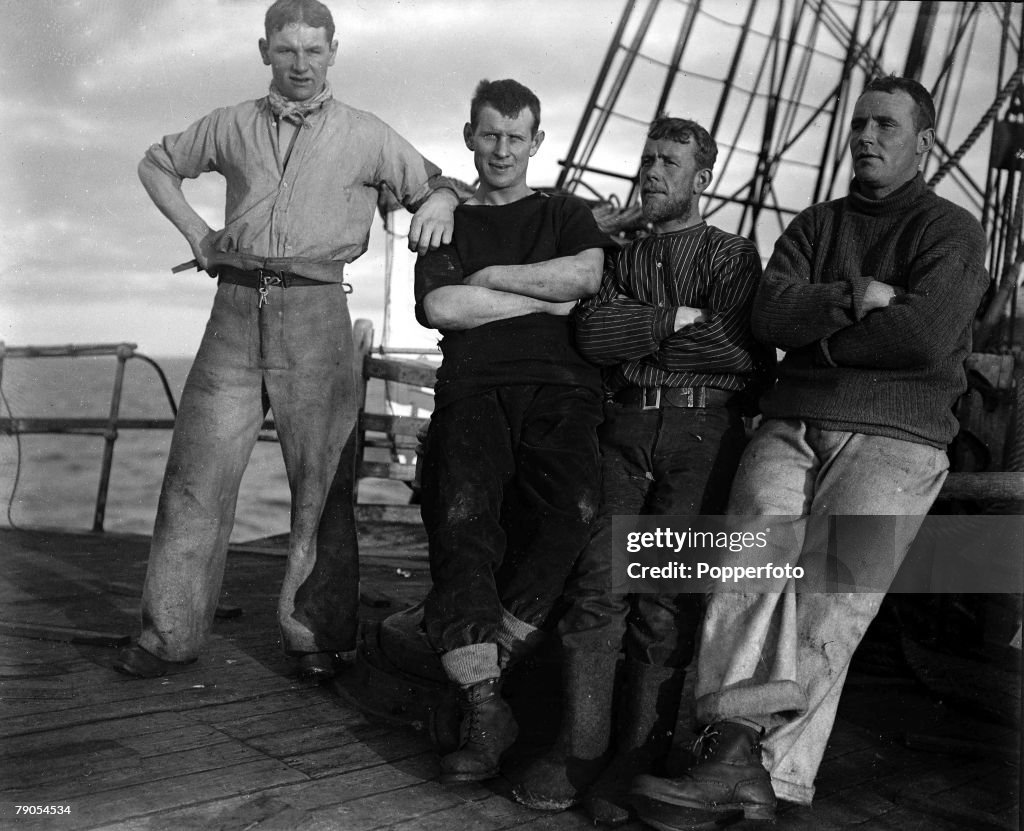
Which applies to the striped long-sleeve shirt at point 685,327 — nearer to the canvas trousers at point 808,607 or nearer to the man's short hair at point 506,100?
the canvas trousers at point 808,607

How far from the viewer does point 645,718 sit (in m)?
2.57

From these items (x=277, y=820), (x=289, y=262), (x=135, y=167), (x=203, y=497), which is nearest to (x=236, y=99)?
(x=135, y=167)

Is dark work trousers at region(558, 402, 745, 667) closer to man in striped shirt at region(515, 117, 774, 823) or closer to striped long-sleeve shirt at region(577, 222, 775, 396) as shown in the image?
man in striped shirt at region(515, 117, 774, 823)

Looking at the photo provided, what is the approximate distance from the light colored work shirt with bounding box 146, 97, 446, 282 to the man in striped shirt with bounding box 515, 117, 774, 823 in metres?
0.82

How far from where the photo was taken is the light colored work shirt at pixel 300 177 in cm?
338

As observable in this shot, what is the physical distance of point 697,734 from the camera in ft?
8.13

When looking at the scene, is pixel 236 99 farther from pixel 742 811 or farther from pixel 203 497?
pixel 742 811

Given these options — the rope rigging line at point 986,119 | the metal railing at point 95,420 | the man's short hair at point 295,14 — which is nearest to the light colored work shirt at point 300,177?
the man's short hair at point 295,14

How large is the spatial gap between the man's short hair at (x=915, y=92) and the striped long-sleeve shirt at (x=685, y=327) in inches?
21.0

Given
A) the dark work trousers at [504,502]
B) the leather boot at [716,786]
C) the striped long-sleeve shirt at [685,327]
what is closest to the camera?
the leather boot at [716,786]

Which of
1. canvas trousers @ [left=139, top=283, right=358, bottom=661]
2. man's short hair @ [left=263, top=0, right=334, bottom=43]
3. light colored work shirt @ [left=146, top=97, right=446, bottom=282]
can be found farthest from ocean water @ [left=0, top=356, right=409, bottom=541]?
man's short hair @ [left=263, top=0, right=334, bottom=43]

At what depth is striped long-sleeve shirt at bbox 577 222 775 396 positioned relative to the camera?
2.90 meters

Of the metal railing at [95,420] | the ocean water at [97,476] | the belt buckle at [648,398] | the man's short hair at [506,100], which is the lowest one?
the ocean water at [97,476]

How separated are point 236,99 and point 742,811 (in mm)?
2689
